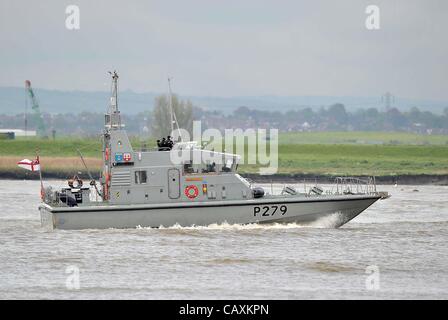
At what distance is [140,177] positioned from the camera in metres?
36.0

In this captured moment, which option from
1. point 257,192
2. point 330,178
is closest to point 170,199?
point 257,192

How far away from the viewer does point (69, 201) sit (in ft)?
118

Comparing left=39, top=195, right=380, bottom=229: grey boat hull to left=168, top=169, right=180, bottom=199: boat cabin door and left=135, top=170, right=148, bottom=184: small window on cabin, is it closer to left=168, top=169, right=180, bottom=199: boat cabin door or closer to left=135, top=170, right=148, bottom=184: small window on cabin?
left=168, top=169, right=180, bottom=199: boat cabin door

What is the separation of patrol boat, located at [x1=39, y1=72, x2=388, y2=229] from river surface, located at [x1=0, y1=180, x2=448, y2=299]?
1.35 feet

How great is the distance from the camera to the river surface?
85.6ft

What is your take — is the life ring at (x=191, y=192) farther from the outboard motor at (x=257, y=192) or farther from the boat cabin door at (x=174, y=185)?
the outboard motor at (x=257, y=192)

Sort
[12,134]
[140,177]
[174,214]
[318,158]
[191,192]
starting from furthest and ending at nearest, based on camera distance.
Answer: [12,134] < [318,158] < [140,177] < [191,192] < [174,214]

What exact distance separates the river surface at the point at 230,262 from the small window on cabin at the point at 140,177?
5.31ft

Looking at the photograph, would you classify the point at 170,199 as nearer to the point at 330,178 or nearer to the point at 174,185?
the point at 174,185

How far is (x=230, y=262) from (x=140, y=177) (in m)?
6.80

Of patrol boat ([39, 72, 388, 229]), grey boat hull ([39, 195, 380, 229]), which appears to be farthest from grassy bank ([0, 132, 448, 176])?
grey boat hull ([39, 195, 380, 229])

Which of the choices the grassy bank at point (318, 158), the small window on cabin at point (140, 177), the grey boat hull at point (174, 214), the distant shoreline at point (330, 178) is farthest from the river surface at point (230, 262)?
the grassy bank at point (318, 158)

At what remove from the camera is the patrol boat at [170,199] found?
117 feet

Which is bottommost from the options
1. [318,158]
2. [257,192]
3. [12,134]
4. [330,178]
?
[330,178]
